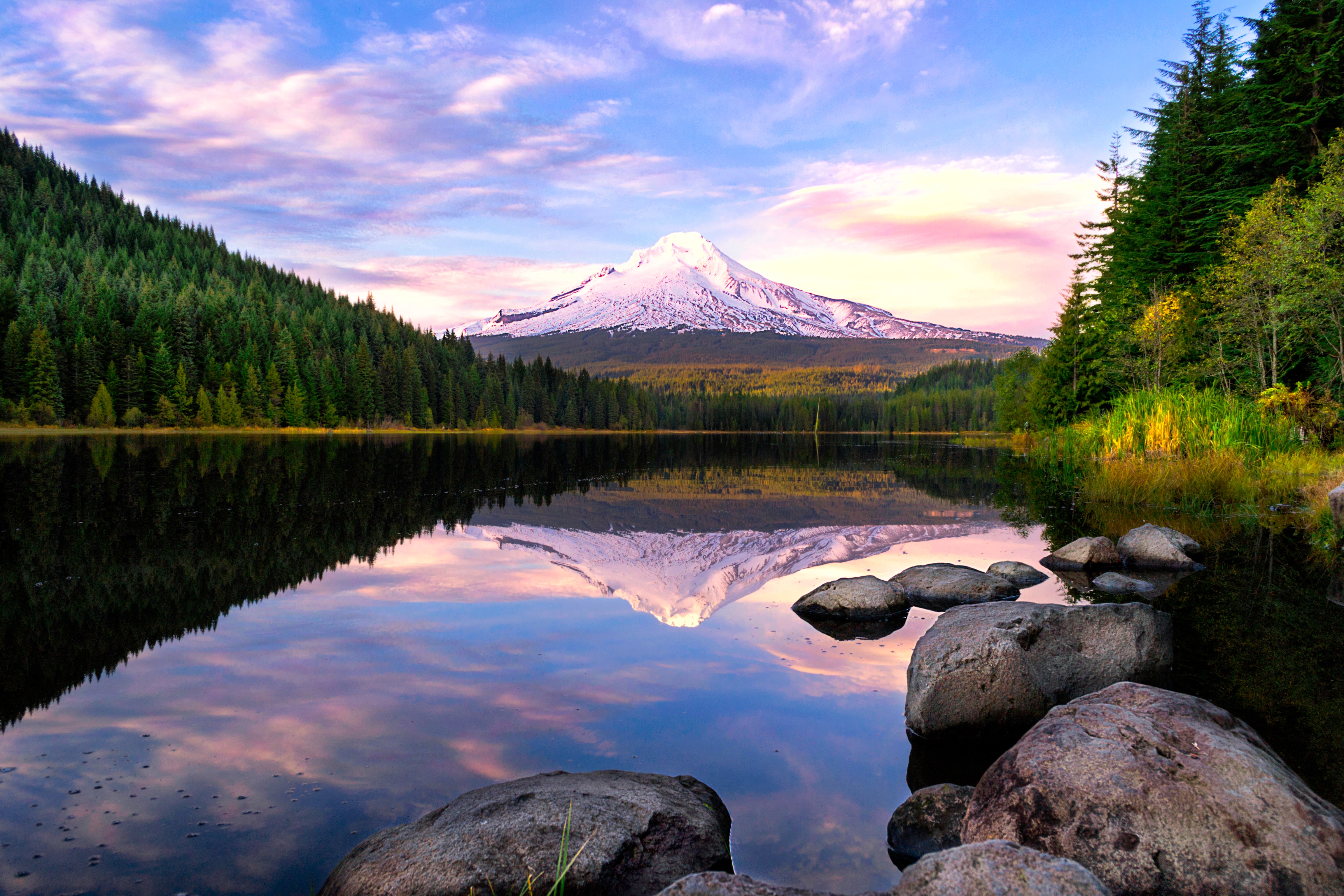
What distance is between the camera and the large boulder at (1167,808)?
3.96m

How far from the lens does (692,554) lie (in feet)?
53.8

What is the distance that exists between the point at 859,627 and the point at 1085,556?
6177mm

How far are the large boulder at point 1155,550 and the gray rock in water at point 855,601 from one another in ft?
18.1

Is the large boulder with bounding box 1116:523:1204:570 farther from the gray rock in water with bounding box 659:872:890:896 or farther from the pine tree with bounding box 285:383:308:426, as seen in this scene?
the pine tree with bounding box 285:383:308:426

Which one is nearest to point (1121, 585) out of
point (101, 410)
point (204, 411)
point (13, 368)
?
point (204, 411)

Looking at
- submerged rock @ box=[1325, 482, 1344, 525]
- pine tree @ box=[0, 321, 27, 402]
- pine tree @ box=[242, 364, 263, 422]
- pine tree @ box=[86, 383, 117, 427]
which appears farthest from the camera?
pine tree @ box=[242, 364, 263, 422]

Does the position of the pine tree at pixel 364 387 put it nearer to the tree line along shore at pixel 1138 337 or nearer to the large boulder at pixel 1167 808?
the tree line along shore at pixel 1138 337

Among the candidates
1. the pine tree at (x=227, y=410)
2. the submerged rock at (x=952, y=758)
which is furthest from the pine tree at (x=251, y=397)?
the submerged rock at (x=952, y=758)

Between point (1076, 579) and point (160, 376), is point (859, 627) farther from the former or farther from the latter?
point (160, 376)

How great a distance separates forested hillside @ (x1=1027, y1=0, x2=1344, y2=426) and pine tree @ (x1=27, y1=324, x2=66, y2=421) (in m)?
98.7

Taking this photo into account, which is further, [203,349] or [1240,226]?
[203,349]

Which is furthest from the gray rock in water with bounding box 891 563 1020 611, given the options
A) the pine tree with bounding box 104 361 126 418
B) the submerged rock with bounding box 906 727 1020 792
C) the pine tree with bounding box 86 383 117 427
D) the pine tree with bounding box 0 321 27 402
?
the pine tree with bounding box 0 321 27 402

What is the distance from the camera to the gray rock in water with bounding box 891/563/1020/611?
38.3ft

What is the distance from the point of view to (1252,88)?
27.6 m
